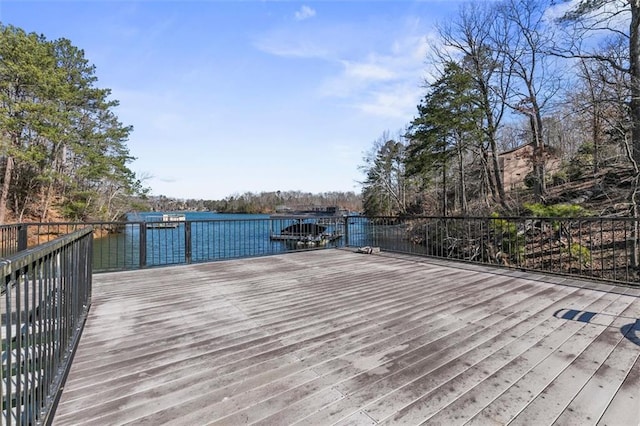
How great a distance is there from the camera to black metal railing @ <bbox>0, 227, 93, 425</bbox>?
3.19ft

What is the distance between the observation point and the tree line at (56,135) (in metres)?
13.4

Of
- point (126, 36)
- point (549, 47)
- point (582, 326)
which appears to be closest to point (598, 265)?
point (549, 47)

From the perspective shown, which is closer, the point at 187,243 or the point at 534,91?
the point at 187,243

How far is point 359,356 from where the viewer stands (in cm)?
193

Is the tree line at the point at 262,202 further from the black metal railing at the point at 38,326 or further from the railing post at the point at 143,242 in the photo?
the black metal railing at the point at 38,326

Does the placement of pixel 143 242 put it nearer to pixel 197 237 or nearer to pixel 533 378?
pixel 197 237

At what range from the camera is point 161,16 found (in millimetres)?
6000

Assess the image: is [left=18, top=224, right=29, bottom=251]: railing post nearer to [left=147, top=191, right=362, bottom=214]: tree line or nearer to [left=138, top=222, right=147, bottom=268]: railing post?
[left=138, top=222, right=147, bottom=268]: railing post

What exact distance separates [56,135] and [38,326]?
729 inches

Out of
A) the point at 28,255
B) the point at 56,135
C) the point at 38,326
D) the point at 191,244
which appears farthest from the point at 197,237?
the point at 56,135

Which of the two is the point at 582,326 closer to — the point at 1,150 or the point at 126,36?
the point at 126,36

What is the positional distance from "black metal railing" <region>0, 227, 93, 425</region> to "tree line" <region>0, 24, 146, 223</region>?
16.6 metres

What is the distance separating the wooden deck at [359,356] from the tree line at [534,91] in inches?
284

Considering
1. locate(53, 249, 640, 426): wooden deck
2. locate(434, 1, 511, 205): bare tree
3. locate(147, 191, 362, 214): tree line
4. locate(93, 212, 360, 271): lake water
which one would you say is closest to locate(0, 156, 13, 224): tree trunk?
locate(93, 212, 360, 271): lake water
